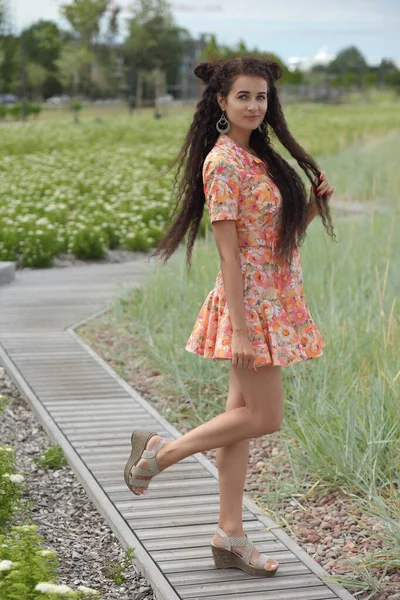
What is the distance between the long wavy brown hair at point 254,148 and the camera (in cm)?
301

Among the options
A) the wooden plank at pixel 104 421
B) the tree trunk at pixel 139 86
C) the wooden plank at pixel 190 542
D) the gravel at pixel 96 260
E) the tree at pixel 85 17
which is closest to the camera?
the wooden plank at pixel 190 542

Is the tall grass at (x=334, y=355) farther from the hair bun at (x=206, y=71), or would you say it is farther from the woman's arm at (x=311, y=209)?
the hair bun at (x=206, y=71)

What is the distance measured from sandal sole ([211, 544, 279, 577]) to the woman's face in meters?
1.40

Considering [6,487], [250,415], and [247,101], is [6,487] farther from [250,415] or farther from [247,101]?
[247,101]

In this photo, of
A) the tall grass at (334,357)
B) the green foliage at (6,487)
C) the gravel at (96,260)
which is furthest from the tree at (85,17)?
the green foliage at (6,487)

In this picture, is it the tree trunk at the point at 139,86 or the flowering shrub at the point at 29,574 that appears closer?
the flowering shrub at the point at 29,574

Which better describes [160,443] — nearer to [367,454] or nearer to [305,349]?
[305,349]

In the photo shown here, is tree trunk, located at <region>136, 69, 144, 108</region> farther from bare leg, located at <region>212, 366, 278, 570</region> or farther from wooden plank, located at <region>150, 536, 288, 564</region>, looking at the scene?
bare leg, located at <region>212, 366, 278, 570</region>

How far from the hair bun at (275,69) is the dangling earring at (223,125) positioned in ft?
0.70

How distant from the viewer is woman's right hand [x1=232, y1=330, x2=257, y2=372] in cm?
286

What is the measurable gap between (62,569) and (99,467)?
899 mm

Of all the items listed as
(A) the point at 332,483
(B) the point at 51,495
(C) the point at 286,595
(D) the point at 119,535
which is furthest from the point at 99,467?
(C) the point at 286,595

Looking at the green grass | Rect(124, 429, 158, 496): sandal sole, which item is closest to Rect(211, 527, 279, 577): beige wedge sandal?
Rect(124, 429, 158, 496): sandal sole

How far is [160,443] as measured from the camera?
127 inches
